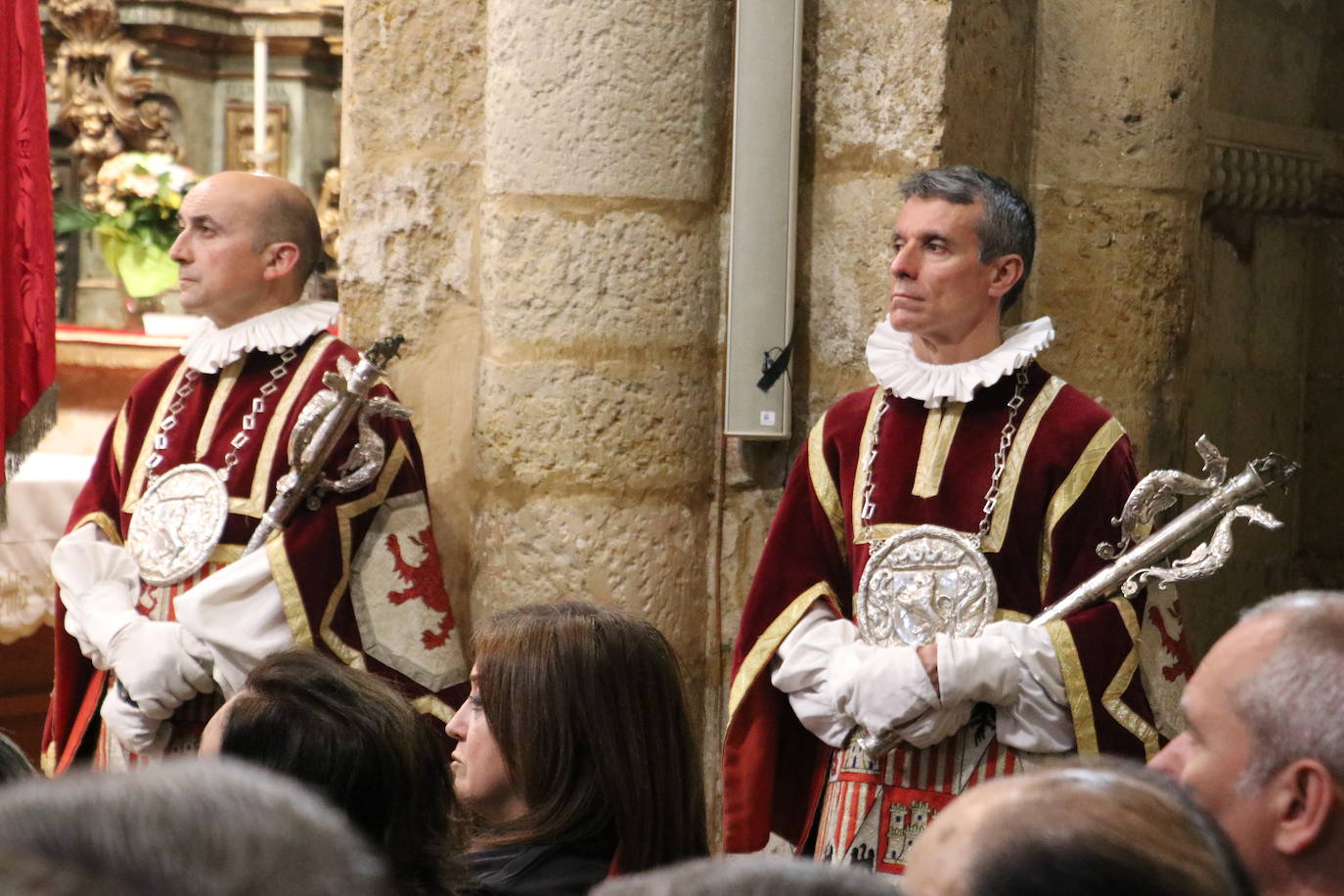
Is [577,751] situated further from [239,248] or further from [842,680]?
[239,248]

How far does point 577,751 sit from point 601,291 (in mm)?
1613

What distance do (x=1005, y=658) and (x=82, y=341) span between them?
10.9ft

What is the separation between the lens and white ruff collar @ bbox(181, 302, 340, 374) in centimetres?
391

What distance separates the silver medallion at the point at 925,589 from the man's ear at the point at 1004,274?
1.39 ft

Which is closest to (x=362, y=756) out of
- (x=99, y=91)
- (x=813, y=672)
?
(x=813, y=672)

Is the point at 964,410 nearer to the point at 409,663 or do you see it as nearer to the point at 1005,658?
the point at 1005,658

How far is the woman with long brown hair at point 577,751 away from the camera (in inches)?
96.3

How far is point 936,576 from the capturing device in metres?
3.17

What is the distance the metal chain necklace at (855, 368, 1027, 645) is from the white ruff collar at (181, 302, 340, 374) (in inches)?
52.4

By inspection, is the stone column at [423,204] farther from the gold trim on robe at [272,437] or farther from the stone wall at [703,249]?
the gold trim on robe at [272,437]

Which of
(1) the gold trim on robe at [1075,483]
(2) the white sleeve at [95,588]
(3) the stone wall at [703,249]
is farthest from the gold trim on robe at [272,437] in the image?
(1) the gold trim on robe at [1075,483]

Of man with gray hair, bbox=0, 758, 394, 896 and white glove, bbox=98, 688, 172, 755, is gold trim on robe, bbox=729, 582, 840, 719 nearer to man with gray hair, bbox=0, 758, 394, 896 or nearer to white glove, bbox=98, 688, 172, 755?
white glove, bbox=98, 688, 172, 755

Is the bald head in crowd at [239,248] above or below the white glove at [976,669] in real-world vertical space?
above

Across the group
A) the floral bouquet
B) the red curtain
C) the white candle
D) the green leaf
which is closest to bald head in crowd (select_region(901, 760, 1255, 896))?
the red curtain
